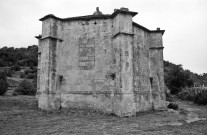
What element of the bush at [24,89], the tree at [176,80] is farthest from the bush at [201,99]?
the bush at [24,89]

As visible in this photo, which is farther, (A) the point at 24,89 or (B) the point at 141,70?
(A) the point at 24,89

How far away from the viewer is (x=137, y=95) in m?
14.5

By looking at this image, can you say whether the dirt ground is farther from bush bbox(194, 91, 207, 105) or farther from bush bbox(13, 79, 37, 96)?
bush bbox(194, 91, 207, 105)

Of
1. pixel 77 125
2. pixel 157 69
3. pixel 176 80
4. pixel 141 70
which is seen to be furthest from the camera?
pixel 176 80

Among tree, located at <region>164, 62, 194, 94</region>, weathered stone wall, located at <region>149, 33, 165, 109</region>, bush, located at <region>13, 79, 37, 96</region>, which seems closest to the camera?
weathered stone wall, located at <region>149, 33, 165, 109</region>

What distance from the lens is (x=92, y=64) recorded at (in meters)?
14.2

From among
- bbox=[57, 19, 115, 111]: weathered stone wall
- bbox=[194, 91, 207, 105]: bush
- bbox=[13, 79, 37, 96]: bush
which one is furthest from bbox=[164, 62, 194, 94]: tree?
bbox=[57, 19, 115, 111]: weathered stone wall

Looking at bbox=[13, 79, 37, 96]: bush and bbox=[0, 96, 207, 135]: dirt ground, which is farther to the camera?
bbox=[13, 79, 37, 96]: bush

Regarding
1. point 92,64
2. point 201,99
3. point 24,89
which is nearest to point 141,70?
point 92,64

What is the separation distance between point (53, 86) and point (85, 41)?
370 centimetres

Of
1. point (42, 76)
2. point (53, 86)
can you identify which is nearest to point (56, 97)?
point (53, 86)

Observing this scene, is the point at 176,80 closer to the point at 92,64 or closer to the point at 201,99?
the point at 201,99

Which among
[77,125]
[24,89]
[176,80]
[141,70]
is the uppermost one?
[141,70]

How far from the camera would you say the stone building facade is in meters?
13.1
